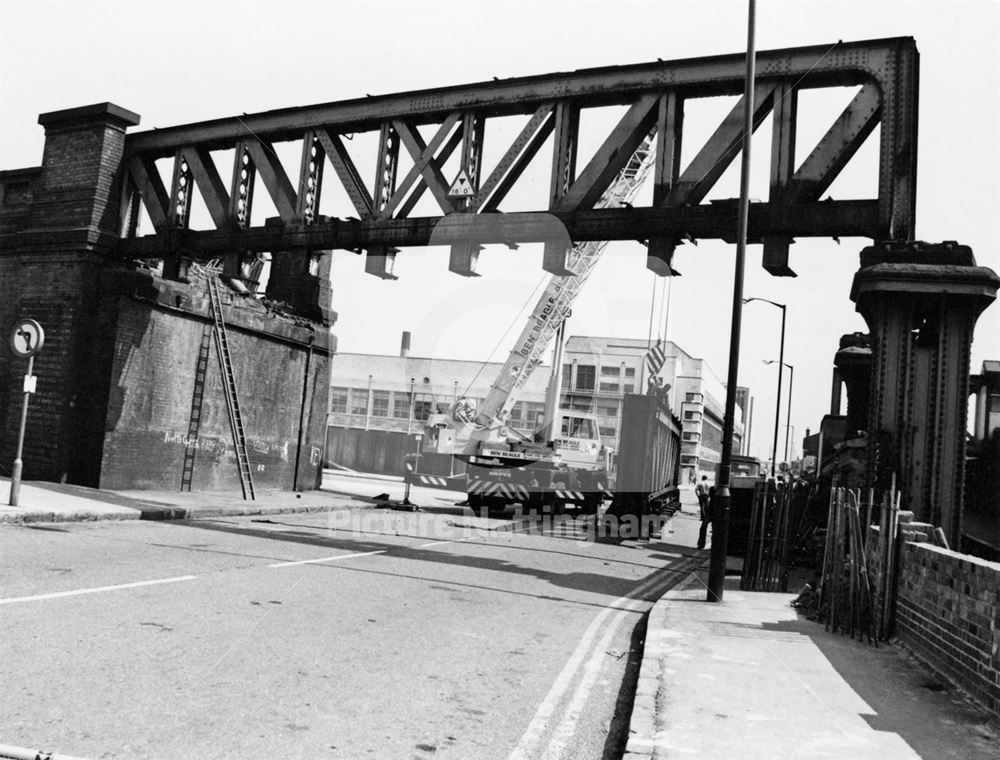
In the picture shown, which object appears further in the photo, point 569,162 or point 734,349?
point 569,162

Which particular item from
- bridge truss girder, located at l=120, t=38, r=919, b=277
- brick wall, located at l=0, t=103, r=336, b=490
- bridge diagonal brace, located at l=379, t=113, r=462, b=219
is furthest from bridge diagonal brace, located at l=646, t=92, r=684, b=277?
brick wall, located at l=0, t=103, r=336, b=490

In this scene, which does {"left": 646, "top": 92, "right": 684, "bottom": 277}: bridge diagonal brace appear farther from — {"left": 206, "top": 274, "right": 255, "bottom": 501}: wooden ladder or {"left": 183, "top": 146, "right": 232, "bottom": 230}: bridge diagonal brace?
{"left": 206, "top": 274, "right": 255, "bottom": 501}: wooden ladder

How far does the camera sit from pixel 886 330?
11.8 metres

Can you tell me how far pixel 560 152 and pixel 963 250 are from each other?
627 cm

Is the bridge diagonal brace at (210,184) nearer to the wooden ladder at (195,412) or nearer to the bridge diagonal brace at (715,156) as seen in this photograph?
the wooden ladder at (195,412)

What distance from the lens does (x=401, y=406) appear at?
7388 cm

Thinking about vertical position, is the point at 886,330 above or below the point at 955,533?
above

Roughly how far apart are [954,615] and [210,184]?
15.5 meters

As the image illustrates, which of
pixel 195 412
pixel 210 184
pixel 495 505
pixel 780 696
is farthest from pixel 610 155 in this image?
pixel 495 505

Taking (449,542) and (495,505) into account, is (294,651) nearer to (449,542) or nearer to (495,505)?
(449,542)

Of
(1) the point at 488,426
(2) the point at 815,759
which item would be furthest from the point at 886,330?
(1) the point at 488,426

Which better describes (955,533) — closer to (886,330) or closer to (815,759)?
(886,330)

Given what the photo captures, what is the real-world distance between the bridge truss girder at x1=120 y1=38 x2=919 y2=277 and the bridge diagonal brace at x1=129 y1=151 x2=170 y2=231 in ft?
0.82

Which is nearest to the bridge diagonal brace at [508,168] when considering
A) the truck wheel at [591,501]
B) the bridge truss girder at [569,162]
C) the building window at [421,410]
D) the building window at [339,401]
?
the bridge truss girder at [569,162]
